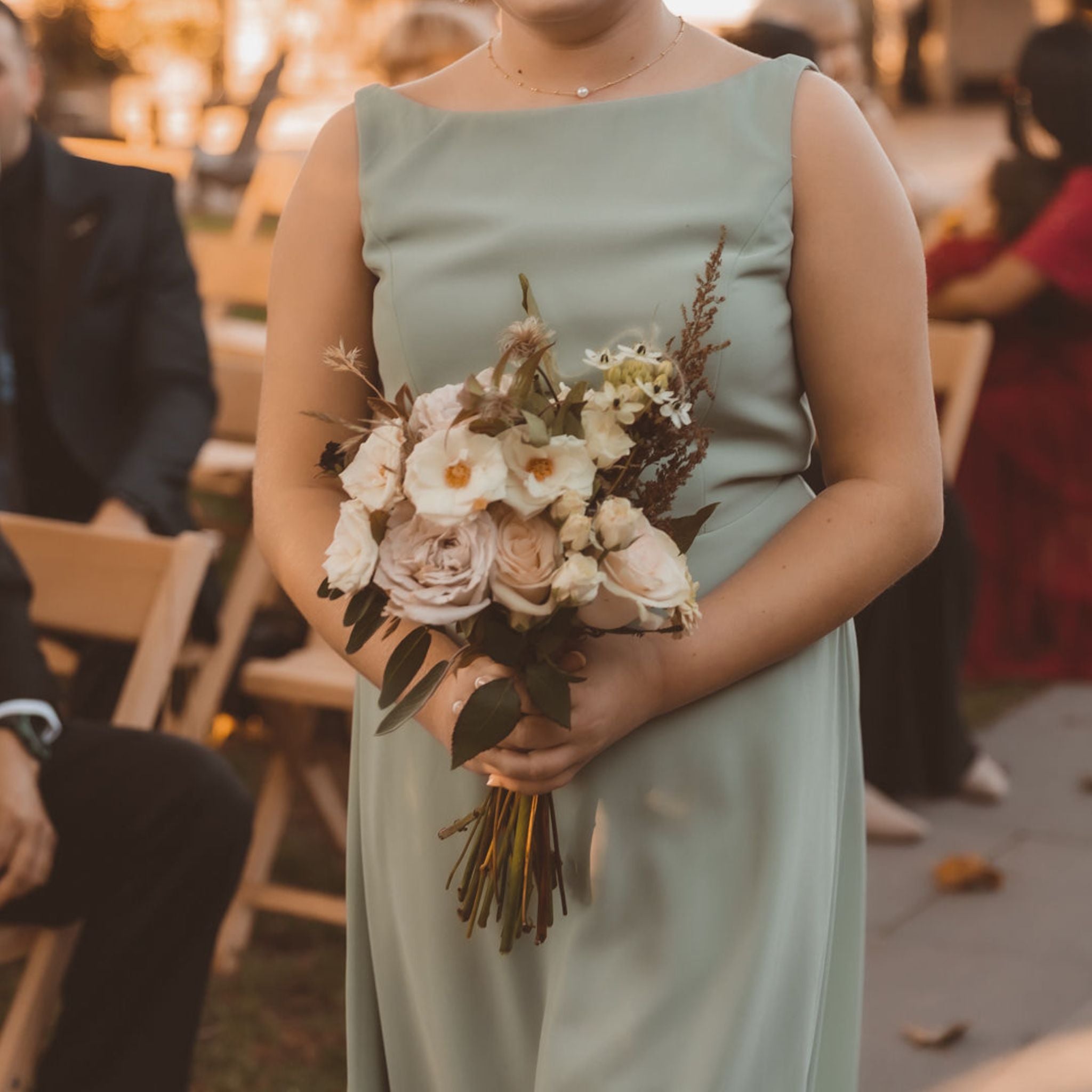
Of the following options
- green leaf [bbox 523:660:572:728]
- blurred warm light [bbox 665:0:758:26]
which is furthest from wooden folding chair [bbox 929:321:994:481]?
blurred warm light [bbox 665:0:758:26]

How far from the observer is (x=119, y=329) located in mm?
4363

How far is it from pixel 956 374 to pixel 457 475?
3.89m

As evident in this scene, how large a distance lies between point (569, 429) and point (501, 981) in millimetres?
698

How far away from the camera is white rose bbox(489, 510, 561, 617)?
1499mm

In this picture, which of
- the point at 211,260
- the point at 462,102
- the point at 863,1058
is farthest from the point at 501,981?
the point at 211,260

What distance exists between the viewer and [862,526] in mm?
1771

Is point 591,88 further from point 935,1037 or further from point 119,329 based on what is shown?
point 119,329

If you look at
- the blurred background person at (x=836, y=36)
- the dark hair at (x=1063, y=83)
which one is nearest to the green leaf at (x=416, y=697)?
the blurred background person at (x=836, y=36)

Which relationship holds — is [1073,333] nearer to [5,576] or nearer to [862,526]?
[5,576]

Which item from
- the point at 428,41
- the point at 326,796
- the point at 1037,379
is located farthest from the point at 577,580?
the point at 1037,379

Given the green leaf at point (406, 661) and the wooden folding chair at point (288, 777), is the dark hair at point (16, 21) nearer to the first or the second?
the wooden folding chair at point (288, 777)

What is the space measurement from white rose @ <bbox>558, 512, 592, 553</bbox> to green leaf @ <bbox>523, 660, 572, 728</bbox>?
13 cm

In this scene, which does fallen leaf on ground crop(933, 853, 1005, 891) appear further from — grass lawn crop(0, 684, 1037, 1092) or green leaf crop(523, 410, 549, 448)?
green leaf crop(523, 410, 549, 448)

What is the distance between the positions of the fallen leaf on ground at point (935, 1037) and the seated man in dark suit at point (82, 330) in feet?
6.71
